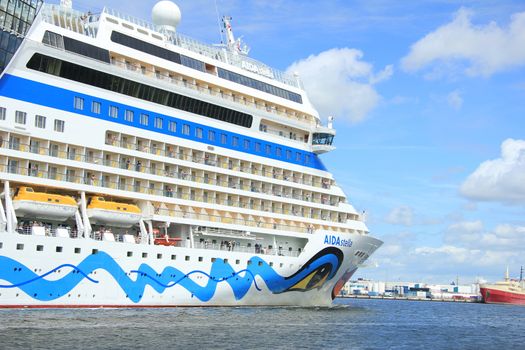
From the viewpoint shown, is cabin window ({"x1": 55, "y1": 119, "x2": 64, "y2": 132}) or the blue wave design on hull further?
Answer: cabin window ({"x1": 55, "y1": 119, "x2": 64, "y2": 132})

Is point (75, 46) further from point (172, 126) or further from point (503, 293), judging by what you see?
point (503, 293)

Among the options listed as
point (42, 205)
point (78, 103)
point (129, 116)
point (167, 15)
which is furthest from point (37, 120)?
point (167, 15)

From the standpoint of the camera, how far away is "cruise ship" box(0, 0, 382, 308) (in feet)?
99.9

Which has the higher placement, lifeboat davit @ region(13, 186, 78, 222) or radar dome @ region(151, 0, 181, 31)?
radar dome @ region(151, 0, 181, 31)

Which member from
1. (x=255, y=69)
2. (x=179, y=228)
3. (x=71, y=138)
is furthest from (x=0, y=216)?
(x=255, y=69)

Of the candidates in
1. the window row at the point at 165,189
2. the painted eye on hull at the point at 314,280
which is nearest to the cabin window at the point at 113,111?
the window row at the point at 165,189

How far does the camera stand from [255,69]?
44062 millimetres

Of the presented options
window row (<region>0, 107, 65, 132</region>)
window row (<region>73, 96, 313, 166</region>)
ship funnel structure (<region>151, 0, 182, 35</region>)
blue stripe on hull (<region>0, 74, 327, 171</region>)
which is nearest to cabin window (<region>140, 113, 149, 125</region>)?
window row (<region>73, 96, 313, 166</region>)

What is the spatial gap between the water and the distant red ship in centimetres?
6687

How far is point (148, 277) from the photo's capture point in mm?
32656

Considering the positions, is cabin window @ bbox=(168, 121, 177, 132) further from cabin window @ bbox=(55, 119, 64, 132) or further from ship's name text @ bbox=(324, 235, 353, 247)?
ship's name text @ bbox=(324, 235, 353, 247)

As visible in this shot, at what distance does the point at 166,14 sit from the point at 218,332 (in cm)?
2046

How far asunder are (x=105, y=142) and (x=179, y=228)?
5742 millimetres

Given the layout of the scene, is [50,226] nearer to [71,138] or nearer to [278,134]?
[71,138]
